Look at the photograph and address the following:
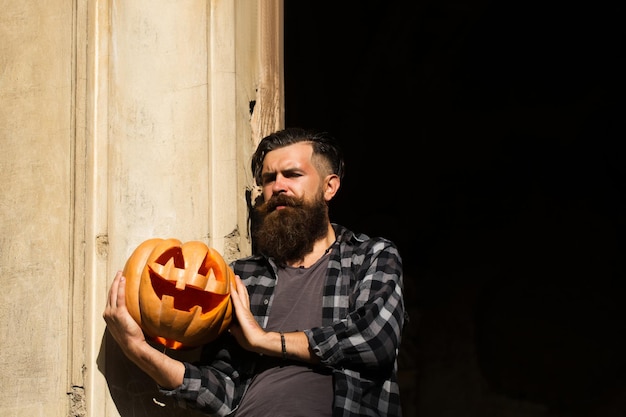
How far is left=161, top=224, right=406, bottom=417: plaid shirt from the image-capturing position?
136 inches

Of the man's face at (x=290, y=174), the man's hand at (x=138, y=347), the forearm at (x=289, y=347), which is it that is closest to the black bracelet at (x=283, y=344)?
the forearm at (x=289, y=347)

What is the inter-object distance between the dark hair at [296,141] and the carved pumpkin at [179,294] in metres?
0.74

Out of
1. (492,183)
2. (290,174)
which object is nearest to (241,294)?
(290,174)

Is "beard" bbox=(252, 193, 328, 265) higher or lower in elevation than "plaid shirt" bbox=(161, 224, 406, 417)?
higher

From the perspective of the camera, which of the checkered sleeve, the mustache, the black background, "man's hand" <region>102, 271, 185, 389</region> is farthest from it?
the black background

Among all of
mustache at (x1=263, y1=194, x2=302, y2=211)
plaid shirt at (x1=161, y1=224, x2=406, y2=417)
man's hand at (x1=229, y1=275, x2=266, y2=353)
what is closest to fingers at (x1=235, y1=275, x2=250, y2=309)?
man's hand at (x1=229, y1=275, x2=266, y2=353)

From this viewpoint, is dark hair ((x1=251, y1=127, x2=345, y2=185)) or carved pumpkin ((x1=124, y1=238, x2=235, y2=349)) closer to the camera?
carved pumpkin ((x1=124, y1=238, x2=235, y2=349))

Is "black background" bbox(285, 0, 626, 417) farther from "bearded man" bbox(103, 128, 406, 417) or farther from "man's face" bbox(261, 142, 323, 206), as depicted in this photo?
"bearded man" bbox(103, 128, 406, 417)

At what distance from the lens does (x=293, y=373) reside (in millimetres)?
3576

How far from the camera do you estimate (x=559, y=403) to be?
754 centimetres

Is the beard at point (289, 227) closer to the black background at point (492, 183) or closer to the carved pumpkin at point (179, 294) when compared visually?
the carved pumpkin at point (179, 294)

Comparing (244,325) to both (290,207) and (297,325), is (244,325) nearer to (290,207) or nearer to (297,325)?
(297,325)

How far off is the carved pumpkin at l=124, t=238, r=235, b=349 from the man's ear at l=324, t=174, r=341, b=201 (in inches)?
30.5

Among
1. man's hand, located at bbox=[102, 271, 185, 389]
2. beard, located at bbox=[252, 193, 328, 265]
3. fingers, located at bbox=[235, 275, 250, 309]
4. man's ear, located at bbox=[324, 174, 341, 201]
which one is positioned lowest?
man's hand, located at bbox=[102, 271, 185, 389]
